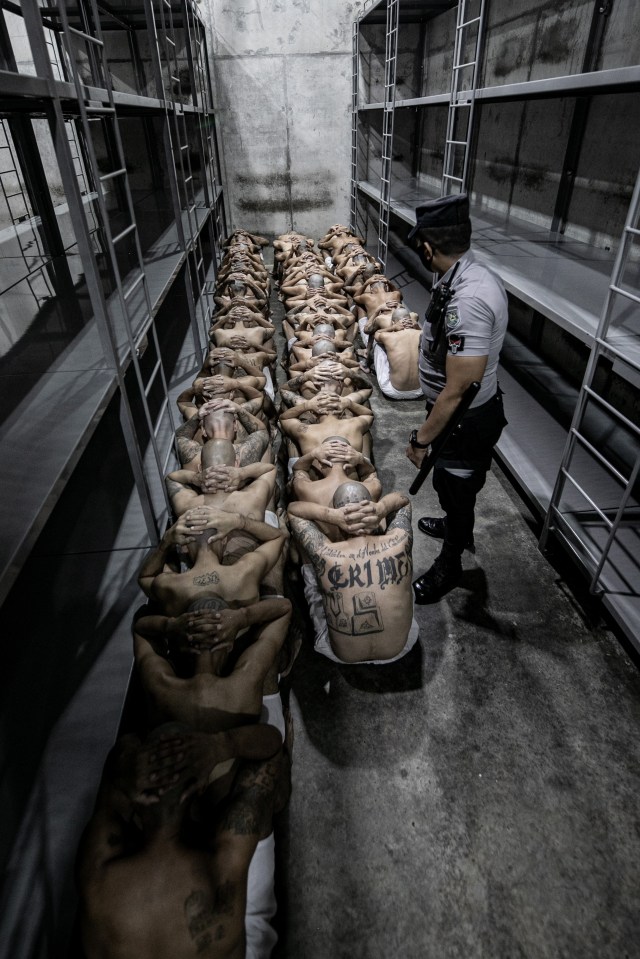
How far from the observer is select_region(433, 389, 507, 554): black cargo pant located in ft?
11.4

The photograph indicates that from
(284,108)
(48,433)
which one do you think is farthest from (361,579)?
(284,108)

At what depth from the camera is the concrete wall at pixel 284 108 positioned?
34.9 feet

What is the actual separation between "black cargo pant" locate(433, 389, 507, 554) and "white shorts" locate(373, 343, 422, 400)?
121 inches

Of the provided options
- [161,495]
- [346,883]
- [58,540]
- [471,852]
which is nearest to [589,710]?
[471,852]

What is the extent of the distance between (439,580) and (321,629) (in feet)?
3.10

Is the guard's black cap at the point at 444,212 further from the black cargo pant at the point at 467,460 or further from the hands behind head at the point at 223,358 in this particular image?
the hands behind head at the point at 223,358

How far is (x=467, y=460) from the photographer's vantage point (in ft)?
11.7

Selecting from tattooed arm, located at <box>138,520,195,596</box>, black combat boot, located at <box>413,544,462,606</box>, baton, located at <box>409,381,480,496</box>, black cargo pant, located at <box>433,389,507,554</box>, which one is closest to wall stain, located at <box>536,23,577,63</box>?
black cargo pant, located at <box>433,389,507,554</box>

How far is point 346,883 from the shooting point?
2555 millimetres

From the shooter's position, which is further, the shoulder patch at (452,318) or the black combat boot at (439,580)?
the black combat boot at (439,580)

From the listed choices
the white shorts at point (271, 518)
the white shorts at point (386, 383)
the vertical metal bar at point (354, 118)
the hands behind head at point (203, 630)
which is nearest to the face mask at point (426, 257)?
the white shorts at point (271, 518)

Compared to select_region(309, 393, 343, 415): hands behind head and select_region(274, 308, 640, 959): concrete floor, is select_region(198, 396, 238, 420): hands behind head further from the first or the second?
select_region(274, 308, 640, 959): concrete floor

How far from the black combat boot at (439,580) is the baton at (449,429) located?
2.04 feet

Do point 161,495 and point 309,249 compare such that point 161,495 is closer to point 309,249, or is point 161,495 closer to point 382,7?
point 309,249
